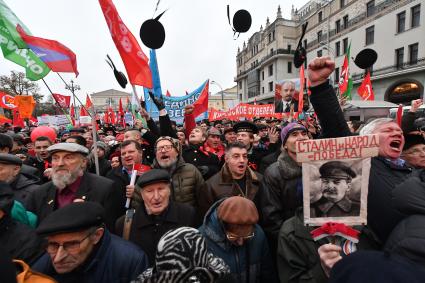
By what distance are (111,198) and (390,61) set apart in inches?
1240

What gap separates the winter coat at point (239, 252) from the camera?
6.36 ft

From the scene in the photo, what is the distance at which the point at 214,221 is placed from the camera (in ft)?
6.55

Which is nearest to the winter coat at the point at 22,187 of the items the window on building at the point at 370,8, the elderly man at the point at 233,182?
the elderly man at the point at 233,182

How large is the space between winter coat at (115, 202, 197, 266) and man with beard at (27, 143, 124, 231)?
1.57 feet

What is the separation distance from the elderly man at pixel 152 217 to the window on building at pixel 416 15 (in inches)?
1204

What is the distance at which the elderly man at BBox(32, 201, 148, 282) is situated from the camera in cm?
153

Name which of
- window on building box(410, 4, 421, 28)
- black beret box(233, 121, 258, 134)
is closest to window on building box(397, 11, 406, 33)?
window on building box(410, 4, 421, 28)

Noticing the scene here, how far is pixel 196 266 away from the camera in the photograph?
1.29 metres

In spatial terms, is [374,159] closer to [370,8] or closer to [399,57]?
[399,57]

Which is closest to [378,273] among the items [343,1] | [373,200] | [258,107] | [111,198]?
[373,200]

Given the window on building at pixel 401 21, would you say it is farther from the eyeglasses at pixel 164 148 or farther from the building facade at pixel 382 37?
the eyeglasses at pixel 164 148

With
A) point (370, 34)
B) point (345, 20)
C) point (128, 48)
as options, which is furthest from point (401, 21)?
point (128, 48)

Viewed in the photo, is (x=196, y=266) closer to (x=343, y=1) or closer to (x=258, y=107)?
(x=258, y=107)

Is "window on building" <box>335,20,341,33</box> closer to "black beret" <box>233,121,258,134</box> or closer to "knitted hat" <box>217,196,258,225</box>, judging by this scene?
"black beret" <box>233,121,258,134</box>
